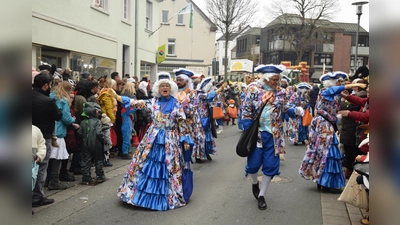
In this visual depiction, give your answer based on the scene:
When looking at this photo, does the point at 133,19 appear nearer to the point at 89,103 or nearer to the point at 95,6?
the point at 95,6

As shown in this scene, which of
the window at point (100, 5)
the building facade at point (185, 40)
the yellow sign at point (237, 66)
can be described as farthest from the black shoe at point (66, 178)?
the building facade at point (185, 40)

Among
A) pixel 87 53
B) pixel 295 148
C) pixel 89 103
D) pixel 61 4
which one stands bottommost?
pixel 295 148

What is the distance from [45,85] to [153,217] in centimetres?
228

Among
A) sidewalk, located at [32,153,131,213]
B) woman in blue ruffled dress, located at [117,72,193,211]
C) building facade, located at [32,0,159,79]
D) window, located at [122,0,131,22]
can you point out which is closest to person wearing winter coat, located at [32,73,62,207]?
sidewalk, located at [32,153,131,213]

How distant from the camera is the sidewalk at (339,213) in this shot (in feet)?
16.9

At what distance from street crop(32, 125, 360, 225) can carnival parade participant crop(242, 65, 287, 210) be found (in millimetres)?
415

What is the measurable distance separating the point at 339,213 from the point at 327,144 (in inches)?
51.8

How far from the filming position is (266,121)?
→ 5.76 meters

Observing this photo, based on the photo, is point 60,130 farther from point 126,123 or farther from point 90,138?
point 126,123

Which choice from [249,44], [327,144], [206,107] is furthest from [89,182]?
[249,44]

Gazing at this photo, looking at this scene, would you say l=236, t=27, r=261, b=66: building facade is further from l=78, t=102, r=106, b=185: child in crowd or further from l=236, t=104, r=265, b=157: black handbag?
l=236, t=104, r=265, b=157: black handbag

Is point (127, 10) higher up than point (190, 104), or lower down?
higher up

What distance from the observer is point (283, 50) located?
57.4 meters

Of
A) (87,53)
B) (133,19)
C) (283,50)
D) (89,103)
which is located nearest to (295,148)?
(89,103)
